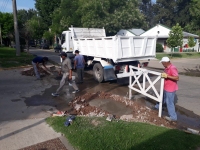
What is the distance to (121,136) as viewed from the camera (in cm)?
407

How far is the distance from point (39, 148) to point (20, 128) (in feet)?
3.63

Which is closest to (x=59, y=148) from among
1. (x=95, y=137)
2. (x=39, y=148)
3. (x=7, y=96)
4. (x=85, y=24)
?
(x=39, y=148)

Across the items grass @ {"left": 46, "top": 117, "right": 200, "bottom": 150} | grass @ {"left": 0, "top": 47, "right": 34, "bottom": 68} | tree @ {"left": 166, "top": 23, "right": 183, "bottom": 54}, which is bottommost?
grass @ {"left": 46, "top": 117, "right": 200, "bottom": 150}

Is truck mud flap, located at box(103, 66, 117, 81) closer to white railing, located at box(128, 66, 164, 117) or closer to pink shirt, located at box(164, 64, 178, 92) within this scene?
white railing, located at box(128, 66, 164, 117)

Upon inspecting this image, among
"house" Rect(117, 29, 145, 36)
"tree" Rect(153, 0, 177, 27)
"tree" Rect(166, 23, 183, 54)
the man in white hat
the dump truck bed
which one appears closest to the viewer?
the man in white hat

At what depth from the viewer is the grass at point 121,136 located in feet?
12.2

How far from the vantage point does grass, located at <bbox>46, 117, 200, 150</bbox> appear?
3.72m

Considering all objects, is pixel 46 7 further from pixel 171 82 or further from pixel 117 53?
pixel 171 82

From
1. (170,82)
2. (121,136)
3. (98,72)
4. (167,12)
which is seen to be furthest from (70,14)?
(167,12)

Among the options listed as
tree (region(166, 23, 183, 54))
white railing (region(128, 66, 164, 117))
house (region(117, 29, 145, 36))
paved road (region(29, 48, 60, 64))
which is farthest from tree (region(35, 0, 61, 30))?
white railing (region(128, 66, 164, 117))

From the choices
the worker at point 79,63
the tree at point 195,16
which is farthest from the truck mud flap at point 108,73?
the tree at point 195,16

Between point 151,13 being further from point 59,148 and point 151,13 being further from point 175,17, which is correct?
point 59,148

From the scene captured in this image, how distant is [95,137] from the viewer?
4.01 m

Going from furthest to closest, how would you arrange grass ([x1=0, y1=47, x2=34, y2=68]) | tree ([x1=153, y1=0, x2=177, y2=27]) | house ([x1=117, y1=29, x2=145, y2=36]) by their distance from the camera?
tree ([x1=153, y1=0, x2=177, y2=27]) < house ([x1=117, y1=29, x2=145, y2=36]) < grass ([x1=0, y1=47, x2=34, y2=68])
